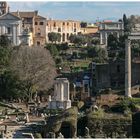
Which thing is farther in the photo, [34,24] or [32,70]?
[34,24]

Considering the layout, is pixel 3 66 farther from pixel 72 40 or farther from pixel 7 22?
pixel 72 40

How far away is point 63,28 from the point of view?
5709 centimetres

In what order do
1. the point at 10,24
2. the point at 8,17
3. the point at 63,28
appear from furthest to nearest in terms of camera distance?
the point at 63,28, the point at 8,17, the point at 10,24

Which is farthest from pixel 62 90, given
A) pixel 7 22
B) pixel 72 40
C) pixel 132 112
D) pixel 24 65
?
pixel 72 40

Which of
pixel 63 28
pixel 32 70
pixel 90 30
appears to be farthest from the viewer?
pixel 90 30

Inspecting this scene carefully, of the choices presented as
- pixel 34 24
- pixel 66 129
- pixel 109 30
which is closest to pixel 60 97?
pixel 66 129

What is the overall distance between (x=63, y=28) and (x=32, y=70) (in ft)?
91.5

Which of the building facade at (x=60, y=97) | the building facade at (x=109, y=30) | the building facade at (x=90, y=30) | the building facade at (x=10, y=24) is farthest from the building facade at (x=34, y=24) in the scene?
the building facade at (x=60, y=97)

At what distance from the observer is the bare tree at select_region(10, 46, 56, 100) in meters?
29.0

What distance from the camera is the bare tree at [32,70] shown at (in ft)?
95.0

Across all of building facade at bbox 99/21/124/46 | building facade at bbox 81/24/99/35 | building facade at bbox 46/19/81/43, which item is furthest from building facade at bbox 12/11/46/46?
building facade at bbox 81/24/99/35

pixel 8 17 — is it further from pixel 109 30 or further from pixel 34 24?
pixel 109 30

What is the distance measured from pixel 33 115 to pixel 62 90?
196 centimetres

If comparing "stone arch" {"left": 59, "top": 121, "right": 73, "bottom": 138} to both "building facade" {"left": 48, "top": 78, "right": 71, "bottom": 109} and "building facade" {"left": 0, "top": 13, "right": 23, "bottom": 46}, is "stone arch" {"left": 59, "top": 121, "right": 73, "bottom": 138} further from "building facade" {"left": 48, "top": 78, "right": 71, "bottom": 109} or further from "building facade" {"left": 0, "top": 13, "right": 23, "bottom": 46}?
"building facade" {"left": 0, "top": 13, "right": 23, "bottom": 46}
